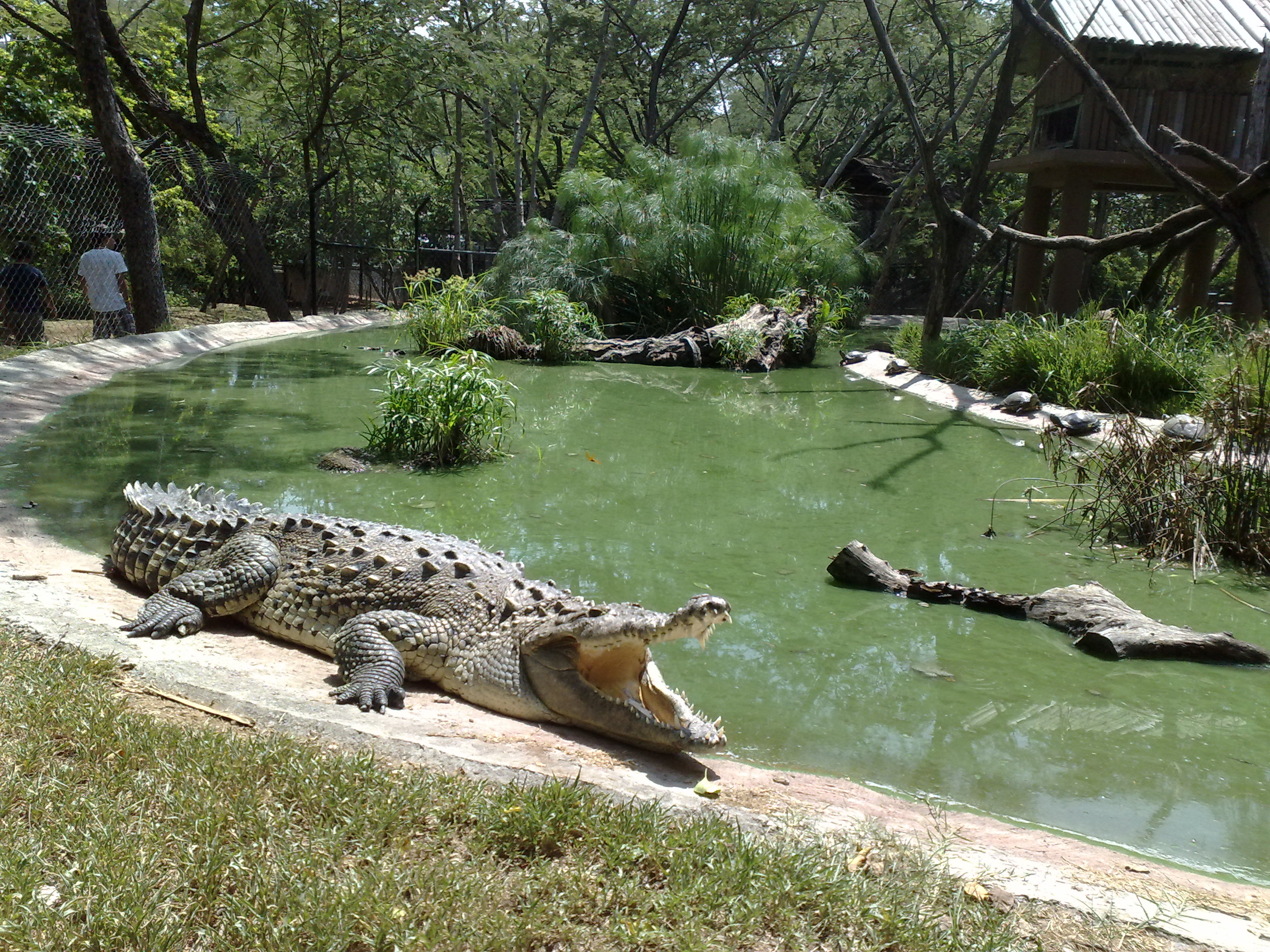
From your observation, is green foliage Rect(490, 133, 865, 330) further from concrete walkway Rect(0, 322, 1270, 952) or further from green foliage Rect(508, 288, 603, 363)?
concrete walkway Rect(0, 322, 1270, 952)

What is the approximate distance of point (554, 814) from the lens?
2555mm

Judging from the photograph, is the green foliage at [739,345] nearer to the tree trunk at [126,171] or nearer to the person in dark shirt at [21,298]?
the tree trunk at [126,171]

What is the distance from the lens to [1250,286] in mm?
15438

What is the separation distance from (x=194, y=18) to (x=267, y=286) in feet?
14.0

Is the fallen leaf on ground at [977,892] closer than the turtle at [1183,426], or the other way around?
the fallen leaf on ground at [977,892]

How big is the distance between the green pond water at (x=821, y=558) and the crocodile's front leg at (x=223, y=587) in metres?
1.41

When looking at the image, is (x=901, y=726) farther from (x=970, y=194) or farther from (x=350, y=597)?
(x=970, y=194)

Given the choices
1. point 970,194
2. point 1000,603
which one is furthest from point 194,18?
point 1000,603

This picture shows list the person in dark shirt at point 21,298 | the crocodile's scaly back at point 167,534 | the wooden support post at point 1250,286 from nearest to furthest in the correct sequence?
the crocodile's scaly back at point 167,534 < the person in dark shirt at point 21,298 < the wooden support post at point 1250,286

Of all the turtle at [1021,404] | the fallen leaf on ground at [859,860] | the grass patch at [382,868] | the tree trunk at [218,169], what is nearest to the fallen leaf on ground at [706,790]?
the grass patch at [382,868]

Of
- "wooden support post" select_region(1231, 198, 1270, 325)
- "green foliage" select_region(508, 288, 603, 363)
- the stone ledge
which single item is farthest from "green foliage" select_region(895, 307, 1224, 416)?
the stone ledge

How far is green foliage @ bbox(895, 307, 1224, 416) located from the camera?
35.9 ft

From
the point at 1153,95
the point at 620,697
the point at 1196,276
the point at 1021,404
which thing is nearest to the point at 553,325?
the point at 1021,404

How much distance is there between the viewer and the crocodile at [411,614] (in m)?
3.40
